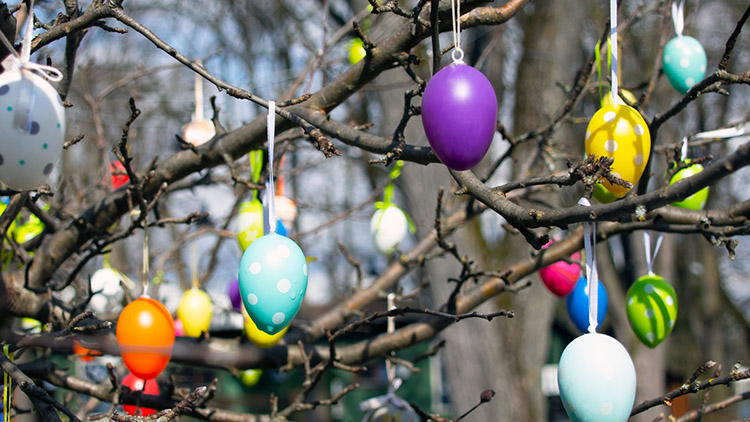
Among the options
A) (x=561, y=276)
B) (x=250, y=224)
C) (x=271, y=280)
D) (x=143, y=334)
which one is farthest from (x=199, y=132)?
(x=561, y=276)

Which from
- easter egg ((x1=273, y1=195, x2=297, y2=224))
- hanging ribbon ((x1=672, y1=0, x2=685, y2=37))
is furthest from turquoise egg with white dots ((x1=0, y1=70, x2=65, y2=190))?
hanging ribbon ((x1=672, y1=0, x2=685, y2=37))

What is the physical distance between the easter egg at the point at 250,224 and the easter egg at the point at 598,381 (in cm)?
123

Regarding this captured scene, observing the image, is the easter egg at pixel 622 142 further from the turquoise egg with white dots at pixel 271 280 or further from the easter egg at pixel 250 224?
the easter egg at pixel 250 224

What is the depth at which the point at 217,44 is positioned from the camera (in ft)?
31.5

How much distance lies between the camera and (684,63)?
2455 millimetres

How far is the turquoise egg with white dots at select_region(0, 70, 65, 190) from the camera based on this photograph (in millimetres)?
1366

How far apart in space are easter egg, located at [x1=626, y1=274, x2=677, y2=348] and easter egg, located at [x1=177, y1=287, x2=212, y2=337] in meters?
1.80

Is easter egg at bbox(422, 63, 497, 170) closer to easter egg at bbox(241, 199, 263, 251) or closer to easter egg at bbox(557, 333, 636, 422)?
easter egg at bbox(557, 333, 636, 422)

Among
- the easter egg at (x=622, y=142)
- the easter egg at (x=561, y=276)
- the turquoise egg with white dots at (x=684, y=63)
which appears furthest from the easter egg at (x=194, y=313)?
the turquoise egg with white dots at (x=684, y=63)

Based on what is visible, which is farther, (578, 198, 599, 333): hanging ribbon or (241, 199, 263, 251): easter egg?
(241, 199, 263, 251): easter egg

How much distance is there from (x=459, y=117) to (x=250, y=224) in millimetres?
1205

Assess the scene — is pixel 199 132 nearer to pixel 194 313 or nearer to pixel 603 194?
pixel 194 313

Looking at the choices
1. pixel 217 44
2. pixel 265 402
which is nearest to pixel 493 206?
pixel 217 44

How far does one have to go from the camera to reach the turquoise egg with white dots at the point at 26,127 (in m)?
1.37
